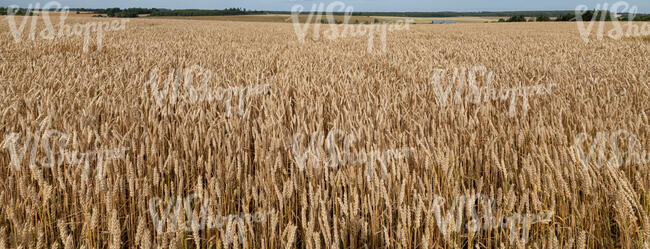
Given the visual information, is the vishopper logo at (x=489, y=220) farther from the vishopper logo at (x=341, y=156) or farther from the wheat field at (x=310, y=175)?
the vishopper logo at (x=341, y=156)

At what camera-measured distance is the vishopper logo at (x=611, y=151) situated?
1475mm

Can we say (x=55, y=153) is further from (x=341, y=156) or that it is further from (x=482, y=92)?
(x=482, y=92)

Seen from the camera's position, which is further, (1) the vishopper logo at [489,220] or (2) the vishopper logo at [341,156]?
(2) the vishopper logo at [341,156]

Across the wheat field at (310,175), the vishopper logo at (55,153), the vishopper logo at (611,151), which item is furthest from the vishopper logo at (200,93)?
the vishopper logo at (611,151)

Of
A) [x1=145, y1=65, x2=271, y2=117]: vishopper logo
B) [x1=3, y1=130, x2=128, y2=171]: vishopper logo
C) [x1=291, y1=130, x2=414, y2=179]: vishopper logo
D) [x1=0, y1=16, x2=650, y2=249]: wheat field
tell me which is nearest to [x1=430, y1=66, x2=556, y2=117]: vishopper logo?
[x1=0, y1=16, x2=650, y2=249]: wheat field

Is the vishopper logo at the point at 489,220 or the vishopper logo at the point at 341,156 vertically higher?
the vishopper logo at the point at 341,156

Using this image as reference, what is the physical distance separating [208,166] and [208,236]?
1.19ft

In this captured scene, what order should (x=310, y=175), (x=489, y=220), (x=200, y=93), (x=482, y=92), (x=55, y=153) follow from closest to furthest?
(x=489, y=220) → (x=310, y=175) → (x=55, y=153) → (x=200, y=93) → (x=482, y=92)

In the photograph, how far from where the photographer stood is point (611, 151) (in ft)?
5.25

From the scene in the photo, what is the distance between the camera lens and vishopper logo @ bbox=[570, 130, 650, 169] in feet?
4.84

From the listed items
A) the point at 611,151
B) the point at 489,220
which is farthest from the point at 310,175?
the point at 611,151

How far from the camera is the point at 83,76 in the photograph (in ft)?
11.3

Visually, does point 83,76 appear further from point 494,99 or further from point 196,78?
point 494,99

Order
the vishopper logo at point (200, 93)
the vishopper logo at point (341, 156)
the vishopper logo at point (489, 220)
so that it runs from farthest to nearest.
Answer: the vishopper logo at point (200, 93), the vishopper logo at point (341, 156), the vishopper logo at point (489, 220)
